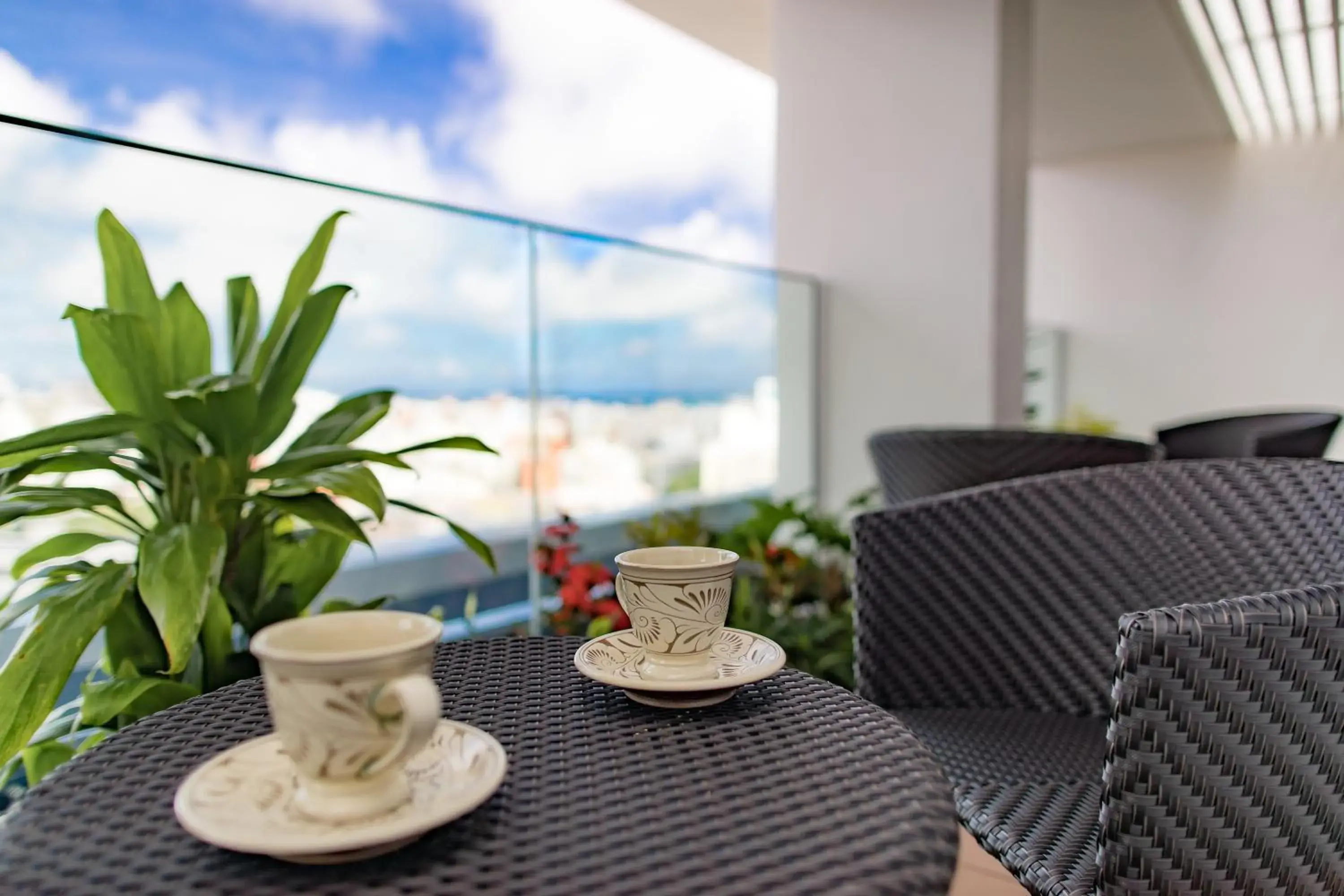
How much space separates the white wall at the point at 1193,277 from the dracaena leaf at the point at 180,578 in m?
6.58

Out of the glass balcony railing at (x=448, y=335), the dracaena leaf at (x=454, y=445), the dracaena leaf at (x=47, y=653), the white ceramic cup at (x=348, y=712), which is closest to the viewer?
the white ceramic cup at (x=348, y=712)

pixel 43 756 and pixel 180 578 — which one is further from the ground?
pixel 180 578

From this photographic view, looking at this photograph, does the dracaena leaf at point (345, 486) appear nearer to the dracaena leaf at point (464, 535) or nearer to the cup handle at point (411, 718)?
the dracaena leaf at point (464, 535)

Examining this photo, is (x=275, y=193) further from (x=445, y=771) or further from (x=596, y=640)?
(x=445, y=771)

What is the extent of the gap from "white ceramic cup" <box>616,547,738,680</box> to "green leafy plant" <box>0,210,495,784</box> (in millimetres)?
500

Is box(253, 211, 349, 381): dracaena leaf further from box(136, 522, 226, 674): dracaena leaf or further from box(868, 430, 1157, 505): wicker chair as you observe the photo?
box(868, 430, 1157, 505): wicker chair

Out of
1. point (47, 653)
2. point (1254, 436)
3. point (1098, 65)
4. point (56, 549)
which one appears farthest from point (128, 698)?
point (1098, 65)

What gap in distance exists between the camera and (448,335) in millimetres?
2152

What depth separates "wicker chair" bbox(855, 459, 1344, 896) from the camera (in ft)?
2.50

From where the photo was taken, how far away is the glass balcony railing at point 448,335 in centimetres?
149

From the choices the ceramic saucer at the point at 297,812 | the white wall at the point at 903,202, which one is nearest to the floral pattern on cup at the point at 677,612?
the ceramic saucer at the point at 297,812

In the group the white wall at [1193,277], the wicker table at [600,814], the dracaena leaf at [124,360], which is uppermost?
the white wall at [1193,277]

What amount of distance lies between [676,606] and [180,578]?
25.4 inches

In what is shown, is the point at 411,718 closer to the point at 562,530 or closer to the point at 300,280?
the point at 300,280
